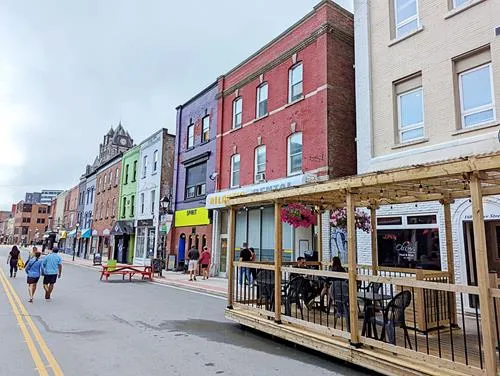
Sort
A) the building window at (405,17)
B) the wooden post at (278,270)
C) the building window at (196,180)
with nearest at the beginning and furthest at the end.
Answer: the wooden post at (278,270) → the building window at (405,17) → the building window at (196,180)

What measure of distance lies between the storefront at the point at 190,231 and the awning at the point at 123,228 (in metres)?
8.08

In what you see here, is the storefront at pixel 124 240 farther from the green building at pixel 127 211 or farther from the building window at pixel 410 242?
the building window at pixel 410 242

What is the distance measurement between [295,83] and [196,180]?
10.1m

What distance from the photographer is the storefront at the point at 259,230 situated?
16562 millimetres

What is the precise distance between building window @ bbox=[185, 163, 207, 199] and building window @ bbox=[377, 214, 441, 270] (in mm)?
13437

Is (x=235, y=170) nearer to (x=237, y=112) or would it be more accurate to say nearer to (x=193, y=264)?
(x=237, y=112)

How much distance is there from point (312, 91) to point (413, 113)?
17.4 feet

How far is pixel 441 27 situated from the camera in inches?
463

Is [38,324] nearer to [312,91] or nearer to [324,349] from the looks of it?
[324,349]

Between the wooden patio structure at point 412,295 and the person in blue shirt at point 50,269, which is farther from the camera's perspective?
the person in blue shirt at point 50,269

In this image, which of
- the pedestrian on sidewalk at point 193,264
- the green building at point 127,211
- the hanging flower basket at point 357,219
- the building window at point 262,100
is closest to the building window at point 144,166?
the green building at point 127,211

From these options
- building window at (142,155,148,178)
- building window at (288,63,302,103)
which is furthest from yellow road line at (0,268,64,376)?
building window at (142,155,148,178)

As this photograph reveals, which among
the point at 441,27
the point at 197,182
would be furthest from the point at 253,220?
the point at 441,27

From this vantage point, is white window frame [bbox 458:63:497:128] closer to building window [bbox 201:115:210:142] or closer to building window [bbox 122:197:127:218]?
building window [bbox 201:115:210:142]
